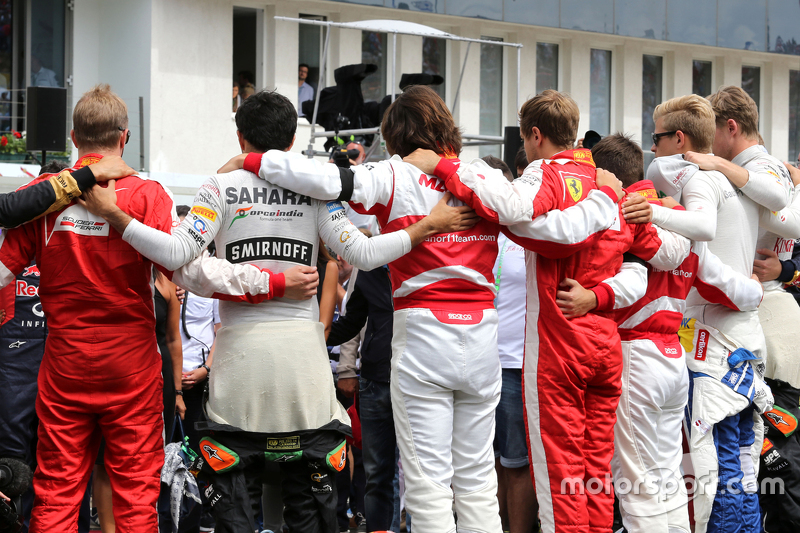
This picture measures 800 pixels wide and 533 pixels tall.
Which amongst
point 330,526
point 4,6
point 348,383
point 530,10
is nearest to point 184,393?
point 348,383

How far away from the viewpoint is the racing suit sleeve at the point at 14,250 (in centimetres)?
370

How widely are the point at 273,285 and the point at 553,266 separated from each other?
1269 millimetres

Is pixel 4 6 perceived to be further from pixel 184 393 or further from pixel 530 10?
pixel 184 393

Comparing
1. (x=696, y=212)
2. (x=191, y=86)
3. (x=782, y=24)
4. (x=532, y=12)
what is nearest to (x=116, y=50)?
(x=191, y=86)

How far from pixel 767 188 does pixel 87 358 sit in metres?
3.57

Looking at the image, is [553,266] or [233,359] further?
[553,266]

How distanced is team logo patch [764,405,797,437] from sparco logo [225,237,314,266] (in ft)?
10.3

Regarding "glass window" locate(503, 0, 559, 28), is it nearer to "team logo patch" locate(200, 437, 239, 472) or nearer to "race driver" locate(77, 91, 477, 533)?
"race driver" locate(77, 91, 477, 533)

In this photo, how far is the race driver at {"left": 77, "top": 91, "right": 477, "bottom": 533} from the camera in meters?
3.56

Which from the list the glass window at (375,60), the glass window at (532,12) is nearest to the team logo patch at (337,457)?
the glass window at (375,60)

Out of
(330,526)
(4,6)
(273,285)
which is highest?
(4,6)

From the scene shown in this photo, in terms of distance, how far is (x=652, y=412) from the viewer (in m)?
4.11

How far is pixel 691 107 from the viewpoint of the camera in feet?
14.8

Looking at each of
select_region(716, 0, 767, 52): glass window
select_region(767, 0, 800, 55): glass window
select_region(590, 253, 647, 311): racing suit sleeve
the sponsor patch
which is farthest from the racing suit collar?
select_region(767, 0, 800, 55): glass window
